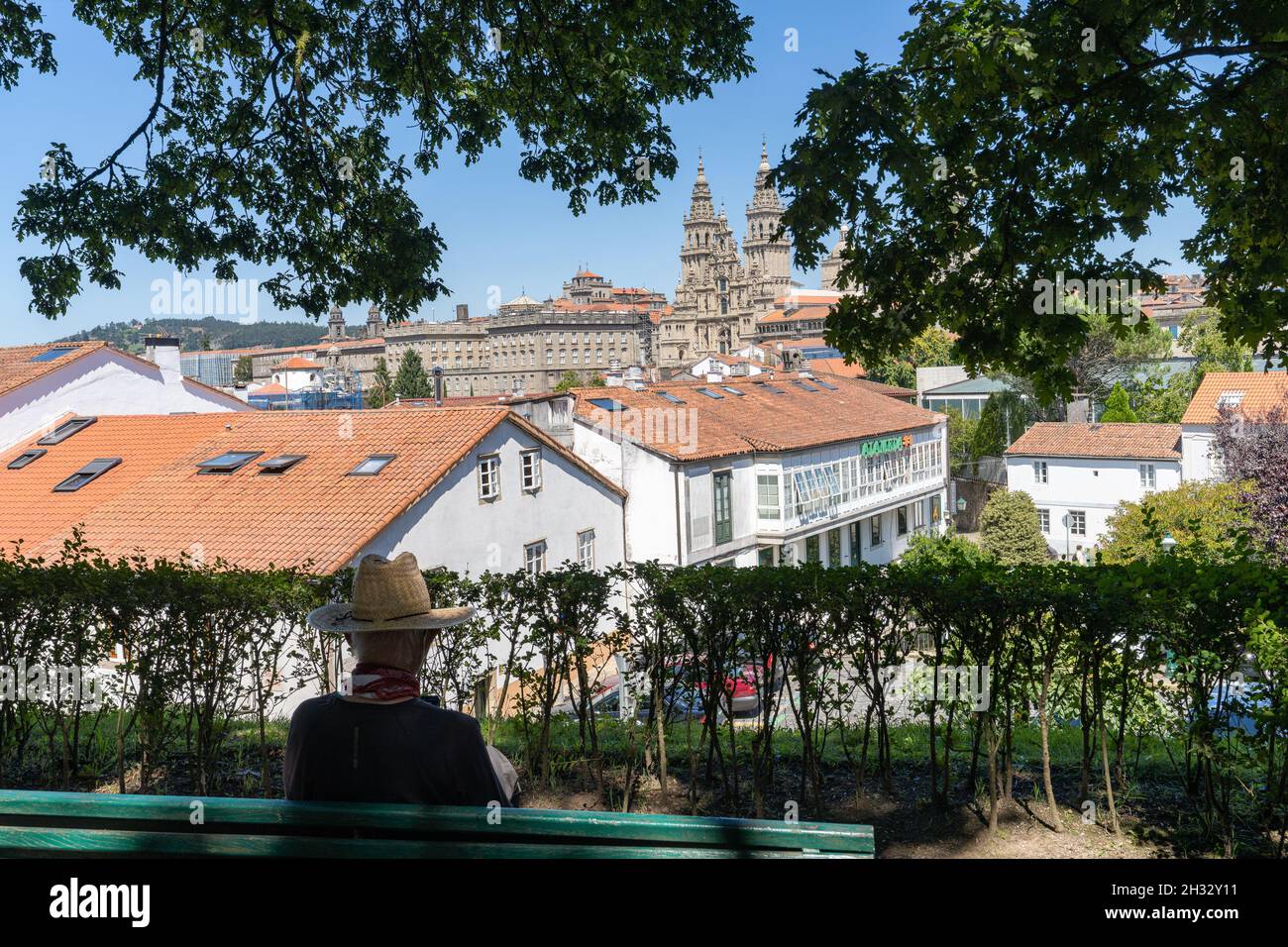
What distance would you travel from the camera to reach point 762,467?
38.3m

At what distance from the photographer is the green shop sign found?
1730 inches

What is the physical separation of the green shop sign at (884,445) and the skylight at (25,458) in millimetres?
29951

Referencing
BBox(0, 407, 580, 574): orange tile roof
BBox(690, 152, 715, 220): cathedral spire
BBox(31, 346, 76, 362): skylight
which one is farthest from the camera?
BBox(690, 152, 715, 220): cathedral spire

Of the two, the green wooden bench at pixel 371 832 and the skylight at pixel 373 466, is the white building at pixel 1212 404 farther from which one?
the green wooden bench at pixel 371 832

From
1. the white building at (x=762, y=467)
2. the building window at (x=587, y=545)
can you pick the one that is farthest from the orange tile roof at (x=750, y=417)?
the building window at (x=587, y=545)

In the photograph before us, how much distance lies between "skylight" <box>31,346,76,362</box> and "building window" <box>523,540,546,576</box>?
1591cm

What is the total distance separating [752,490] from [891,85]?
3158 centimetres

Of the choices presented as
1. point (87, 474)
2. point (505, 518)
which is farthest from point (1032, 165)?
point (87, 474)

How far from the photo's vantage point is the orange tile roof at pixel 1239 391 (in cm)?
4547

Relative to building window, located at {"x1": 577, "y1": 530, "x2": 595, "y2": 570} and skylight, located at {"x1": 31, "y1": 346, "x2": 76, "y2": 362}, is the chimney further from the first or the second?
building window, located at {"x1": 577, "y1": 530, "x2": 595, "y2": 570}

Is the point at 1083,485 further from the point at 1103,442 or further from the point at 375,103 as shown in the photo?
the point at 375,103

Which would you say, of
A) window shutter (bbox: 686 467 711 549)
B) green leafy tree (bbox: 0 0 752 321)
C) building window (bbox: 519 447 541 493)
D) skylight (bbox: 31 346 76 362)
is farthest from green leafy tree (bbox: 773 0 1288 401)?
skylight (bbox: 31 346 76 362)
